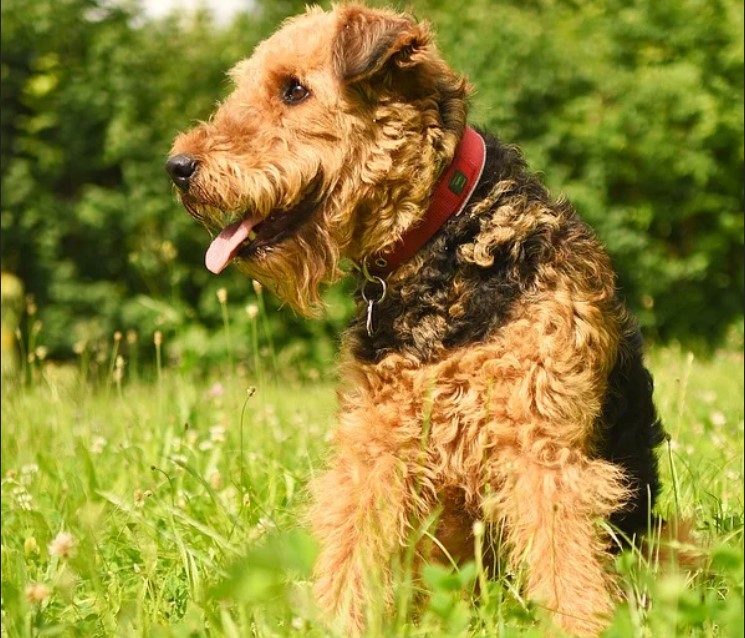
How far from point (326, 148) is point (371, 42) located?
0.33 m

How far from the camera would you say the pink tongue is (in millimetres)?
2873

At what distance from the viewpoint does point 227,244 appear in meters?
2.93

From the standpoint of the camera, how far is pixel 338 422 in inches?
109

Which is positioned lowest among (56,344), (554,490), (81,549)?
(56,344)

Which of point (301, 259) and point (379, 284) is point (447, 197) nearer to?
point (379, 284)

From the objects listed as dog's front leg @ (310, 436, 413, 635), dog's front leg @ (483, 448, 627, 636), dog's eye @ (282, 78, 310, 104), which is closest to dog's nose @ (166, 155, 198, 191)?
dog's eye @ (282, 78, 310, 104)

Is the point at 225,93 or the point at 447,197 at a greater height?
the point at 447,197

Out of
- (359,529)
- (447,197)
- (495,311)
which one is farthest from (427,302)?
(359,529)

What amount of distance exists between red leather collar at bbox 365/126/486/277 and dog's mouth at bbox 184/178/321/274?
0.31 m

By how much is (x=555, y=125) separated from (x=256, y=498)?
9693 millimetres

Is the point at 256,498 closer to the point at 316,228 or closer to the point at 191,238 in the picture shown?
the point at 316,228

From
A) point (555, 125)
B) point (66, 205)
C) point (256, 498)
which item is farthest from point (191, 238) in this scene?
point (256, 498)

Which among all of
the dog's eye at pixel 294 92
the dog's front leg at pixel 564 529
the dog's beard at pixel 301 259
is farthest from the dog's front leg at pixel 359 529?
the dog's eye at pixel 294 92

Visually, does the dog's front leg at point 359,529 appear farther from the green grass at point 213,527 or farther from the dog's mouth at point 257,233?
the dog's mouth at point 257,233
